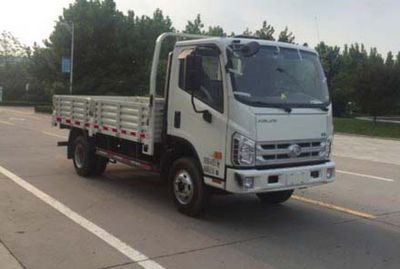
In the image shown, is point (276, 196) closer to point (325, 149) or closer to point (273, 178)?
point (325, 149)

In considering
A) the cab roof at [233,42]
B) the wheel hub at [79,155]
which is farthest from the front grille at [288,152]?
the wheel hub at [79,155]

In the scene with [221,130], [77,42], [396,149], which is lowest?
[396,149]

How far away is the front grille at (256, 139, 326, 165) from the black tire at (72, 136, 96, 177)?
460cm

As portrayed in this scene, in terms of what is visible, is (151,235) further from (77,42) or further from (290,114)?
(77,42)

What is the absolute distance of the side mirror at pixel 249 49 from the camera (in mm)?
7184

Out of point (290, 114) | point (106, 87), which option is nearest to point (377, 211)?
point (290, 114)

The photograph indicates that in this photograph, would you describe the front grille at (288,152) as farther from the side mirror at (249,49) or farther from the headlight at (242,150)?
the side mirror at (249,49)

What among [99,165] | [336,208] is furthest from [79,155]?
[336,208]

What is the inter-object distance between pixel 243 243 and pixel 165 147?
2.32 m

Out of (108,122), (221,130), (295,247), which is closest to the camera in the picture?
(295,247)

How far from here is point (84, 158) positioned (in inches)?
429

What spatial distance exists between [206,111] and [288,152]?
1204mm

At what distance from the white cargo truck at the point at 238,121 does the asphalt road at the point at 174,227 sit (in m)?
0.62

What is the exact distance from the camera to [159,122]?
8.45m
